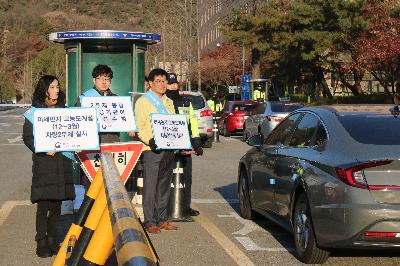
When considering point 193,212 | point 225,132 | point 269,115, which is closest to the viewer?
point 193,212

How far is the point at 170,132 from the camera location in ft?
27.1

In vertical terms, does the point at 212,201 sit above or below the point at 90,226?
below

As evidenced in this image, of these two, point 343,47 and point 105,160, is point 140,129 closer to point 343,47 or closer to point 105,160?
point 105,160

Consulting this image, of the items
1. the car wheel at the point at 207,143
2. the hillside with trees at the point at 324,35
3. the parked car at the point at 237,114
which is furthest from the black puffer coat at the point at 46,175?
the hillside with trees at the point at 324,35

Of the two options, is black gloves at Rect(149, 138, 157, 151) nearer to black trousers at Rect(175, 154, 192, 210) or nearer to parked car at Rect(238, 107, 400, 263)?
black trousers at Rect(175, 154, 192, 210)

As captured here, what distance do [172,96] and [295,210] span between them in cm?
288

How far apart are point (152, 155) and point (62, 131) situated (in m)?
1.96

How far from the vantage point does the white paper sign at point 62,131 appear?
21.2 feet

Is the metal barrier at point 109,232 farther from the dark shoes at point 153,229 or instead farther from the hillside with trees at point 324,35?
the hillside with trees at point 324,35

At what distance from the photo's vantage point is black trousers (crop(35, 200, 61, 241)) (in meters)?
7.00

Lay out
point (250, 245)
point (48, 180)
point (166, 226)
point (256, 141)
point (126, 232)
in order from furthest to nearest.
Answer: point (256, 141) < point (166, 226) < point (250, 245) < point (48, 180) < point (126, 232)

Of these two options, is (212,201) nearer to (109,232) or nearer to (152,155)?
(152,155)

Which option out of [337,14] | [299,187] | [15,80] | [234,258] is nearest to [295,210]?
[299,187]

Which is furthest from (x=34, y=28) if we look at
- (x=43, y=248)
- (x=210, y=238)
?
(x=43, y=248)
